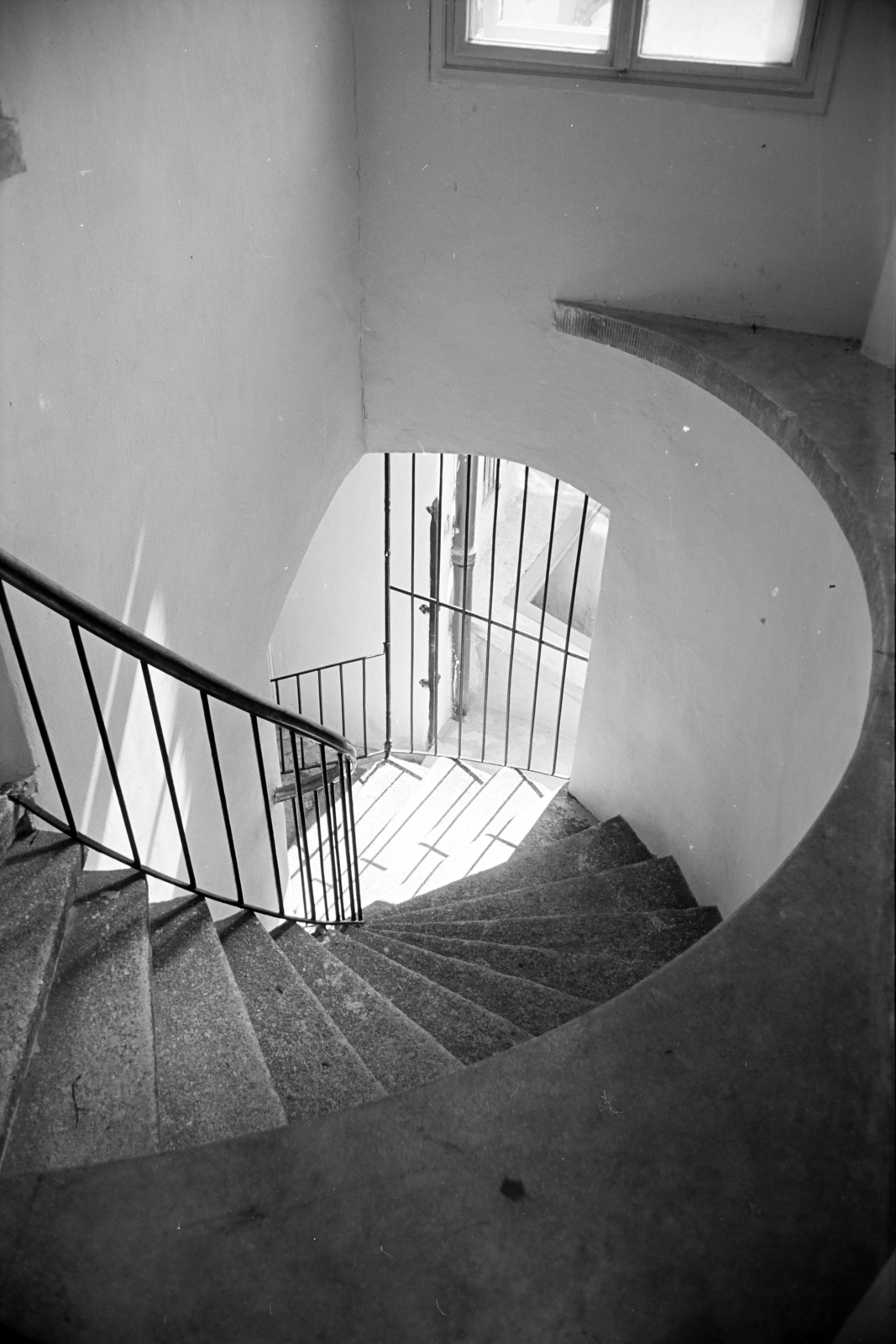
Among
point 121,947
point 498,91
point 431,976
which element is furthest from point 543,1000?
point 498,91

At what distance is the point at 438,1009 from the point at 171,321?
2337 millimetres

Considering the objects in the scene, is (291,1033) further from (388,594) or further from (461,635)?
(461,635)

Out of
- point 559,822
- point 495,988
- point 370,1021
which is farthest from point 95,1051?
point 559,822

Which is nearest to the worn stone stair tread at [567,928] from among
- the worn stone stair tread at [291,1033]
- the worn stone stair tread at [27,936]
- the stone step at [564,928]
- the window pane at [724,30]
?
the stone step at [564,928]

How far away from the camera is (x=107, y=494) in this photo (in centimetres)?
284

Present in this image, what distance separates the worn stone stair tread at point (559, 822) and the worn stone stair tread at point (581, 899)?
78cm

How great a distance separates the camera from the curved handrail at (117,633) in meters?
2.14

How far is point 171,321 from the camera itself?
3.08 metres

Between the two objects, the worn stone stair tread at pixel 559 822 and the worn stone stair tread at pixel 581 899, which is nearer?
the worn stone stair tread at pixel 581 899

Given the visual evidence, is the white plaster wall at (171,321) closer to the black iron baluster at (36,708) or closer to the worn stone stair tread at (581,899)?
the black iron baluster at (36,708)

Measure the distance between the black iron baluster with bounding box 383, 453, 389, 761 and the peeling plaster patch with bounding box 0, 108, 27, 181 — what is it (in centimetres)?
467

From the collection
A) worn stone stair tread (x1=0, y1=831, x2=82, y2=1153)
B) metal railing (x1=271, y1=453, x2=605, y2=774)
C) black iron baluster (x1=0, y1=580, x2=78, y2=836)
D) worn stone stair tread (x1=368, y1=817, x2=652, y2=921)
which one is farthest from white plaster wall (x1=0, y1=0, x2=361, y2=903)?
metal railing (x1=271, y1=453, x2=605, y2=774)

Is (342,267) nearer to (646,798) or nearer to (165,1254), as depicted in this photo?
(646,798)

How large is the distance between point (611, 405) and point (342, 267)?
1.34 metres
